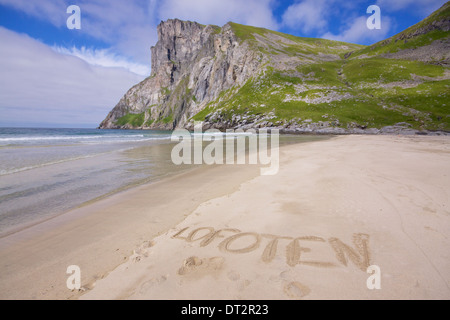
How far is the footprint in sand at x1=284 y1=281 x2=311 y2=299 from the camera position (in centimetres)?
268

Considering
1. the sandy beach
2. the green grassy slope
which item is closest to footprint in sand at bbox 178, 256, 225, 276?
the sandy beach

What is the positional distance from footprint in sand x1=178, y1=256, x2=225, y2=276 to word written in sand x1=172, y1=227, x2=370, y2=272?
0.37 metres

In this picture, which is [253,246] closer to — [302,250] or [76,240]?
[302,250]

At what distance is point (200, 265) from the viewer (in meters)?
3.47

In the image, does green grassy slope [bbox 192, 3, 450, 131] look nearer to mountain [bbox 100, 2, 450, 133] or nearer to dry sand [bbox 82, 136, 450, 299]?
mountain [bbox 100, 2, 450, 133]

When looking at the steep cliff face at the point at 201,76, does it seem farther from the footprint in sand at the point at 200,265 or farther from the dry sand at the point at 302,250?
the footprint in sand at the point at 200,265

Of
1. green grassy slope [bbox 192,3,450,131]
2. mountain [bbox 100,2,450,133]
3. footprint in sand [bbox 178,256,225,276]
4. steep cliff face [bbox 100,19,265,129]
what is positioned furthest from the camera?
steep cliff face [bbox 100,19,265,129]

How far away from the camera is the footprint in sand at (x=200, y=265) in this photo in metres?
3.31

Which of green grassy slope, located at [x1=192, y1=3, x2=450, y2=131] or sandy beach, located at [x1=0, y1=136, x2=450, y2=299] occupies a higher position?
green grassy slope, located at [x1=192, y1=3, x2=450, y2=131]

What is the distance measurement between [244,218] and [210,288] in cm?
246

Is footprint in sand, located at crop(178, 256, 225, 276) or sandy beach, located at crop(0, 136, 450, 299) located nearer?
sandy beach, located at crop(0, 136, 450, 299)

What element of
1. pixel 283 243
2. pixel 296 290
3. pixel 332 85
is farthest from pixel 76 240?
pixel 332 85

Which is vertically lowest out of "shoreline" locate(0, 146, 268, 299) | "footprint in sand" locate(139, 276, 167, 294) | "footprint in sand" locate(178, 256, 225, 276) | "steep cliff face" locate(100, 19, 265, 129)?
"shoreline" locate(0, 146, 268, 299)
